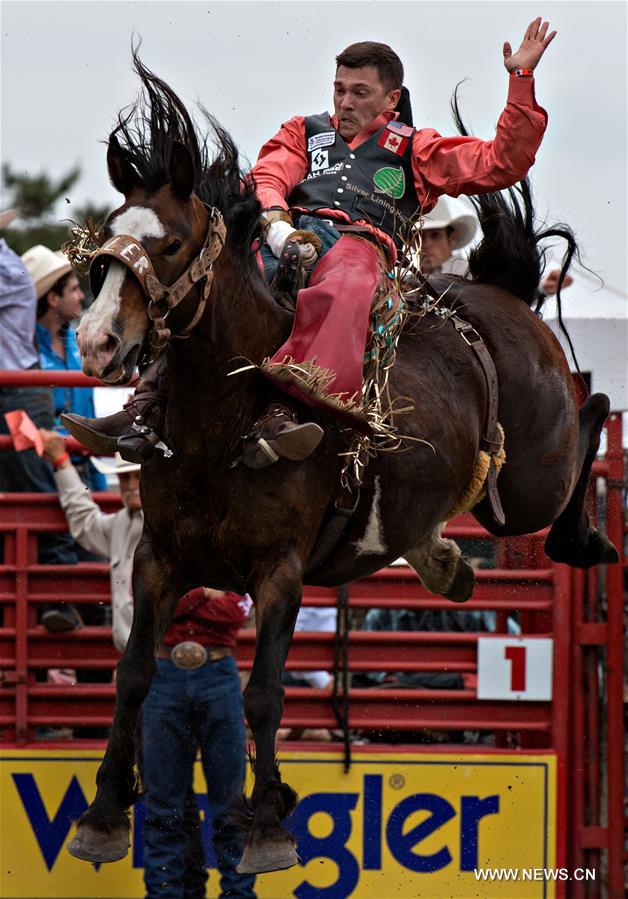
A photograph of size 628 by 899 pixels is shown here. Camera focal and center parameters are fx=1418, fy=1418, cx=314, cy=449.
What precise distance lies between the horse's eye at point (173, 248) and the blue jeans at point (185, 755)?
103 inches

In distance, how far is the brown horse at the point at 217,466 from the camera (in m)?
4.04

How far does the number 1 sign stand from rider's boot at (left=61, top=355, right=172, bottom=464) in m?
2.88

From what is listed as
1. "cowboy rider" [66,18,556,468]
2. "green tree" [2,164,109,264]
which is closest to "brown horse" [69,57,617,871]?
"cowboy rider" [66,18,556,468]

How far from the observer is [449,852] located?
6.73 meters

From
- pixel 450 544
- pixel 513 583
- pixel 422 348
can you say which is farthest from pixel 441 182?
pixel 513 583

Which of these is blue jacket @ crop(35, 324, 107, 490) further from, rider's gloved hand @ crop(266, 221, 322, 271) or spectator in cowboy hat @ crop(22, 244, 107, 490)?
rider's gloved hand @ crop(266, 221, 322, 271)

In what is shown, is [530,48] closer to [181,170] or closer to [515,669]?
[181,170]

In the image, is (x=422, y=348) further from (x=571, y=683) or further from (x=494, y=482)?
(x=571, y=683)

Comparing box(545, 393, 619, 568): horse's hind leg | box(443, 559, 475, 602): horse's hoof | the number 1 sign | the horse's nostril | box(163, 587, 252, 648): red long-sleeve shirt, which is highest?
the horse's nostril

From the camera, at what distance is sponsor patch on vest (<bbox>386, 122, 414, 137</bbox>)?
4984mm

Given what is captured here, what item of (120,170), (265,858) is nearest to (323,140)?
(120,170)

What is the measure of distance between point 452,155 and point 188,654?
A: 2.45m

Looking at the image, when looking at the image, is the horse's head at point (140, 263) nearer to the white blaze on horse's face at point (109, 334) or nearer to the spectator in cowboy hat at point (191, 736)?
the white blaze on horse's face at point (109, 334)

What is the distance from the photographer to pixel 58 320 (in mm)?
7262
